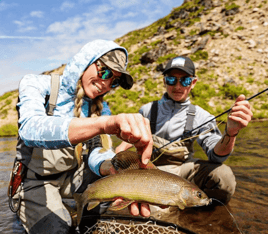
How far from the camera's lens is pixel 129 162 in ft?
6.07

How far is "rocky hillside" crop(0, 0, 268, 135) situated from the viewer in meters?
15.4

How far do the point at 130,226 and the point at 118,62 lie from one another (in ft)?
6.42

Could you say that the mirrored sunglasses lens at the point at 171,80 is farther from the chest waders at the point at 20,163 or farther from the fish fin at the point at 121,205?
the fish fin at the point at 121,205

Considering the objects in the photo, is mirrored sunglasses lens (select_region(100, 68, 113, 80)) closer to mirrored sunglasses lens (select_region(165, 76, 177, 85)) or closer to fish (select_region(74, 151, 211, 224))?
fish (select_region(74, 151, 211, 224))

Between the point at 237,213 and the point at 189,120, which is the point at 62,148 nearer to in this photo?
the point at 189,120

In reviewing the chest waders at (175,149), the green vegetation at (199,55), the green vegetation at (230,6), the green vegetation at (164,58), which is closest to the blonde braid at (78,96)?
the chest waders at (175,149)

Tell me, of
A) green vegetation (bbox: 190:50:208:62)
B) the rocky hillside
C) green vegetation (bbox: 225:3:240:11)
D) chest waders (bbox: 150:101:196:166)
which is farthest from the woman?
green vegetation (bbox: 225:3:240:11)

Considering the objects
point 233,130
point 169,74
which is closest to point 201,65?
point 169,74

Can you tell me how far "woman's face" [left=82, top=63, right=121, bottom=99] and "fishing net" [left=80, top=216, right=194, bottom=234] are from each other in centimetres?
153

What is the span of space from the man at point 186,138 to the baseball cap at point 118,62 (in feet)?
3.65

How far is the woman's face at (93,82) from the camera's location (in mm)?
2512

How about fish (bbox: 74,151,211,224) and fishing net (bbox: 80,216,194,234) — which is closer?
fish (bbox: 74,151,211,224)

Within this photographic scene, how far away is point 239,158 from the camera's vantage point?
228 inches

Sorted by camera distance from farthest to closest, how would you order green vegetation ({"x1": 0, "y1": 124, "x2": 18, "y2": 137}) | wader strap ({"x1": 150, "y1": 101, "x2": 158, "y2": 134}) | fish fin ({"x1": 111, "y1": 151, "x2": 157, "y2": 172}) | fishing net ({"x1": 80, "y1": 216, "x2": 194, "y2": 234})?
green vegetation ({"x1": 0, "y1": 124, "x2": 18, "y2": 137}) < wader strap ({"x1": 150, "y1": 101, "x2": 158, "y2": 134}) < fishing net ({"x1": 80, "y1": 216, "x2": 194, "y2": 234}) < fish fin ({"x1": 111, "y1": 151, "x2": 157, "y2": 172})
